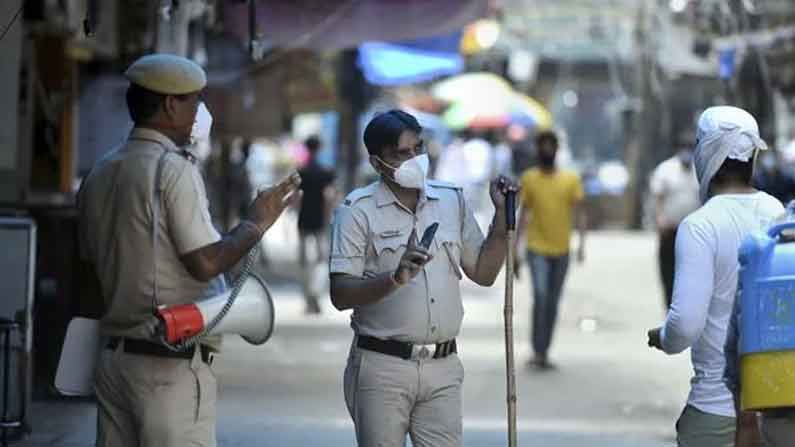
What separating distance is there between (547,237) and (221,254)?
27.4 ft

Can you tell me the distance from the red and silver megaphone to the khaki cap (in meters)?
0.65

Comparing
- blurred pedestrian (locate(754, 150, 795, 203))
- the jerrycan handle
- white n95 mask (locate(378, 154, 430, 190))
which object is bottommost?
the jerrycan handle

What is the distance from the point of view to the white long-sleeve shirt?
5.15 m

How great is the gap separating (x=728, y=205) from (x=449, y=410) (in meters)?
1.34

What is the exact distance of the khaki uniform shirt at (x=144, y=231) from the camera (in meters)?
5.14

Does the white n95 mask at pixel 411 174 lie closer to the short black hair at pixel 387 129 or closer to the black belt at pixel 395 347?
the short black hair at pixel 387 129

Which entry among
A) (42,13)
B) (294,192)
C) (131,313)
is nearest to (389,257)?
(294,192)

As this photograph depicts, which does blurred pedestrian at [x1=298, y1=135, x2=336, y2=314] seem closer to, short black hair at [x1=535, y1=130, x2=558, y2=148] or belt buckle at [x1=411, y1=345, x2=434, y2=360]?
short black hair at [x1=535, y1=130, x2=558, y2=148]

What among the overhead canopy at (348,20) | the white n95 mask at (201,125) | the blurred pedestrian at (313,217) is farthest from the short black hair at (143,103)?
the blurred pedestrian at (313,217)

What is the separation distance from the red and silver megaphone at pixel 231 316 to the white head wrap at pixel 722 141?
4.94 ft

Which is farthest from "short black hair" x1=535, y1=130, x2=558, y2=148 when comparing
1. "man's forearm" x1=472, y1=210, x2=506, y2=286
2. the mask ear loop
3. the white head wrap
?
the white head wrap

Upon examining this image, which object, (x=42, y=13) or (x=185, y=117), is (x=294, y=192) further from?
(x=42, y=13)

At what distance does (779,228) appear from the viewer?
15.1 feet

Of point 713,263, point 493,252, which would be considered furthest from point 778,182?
point 713,263
